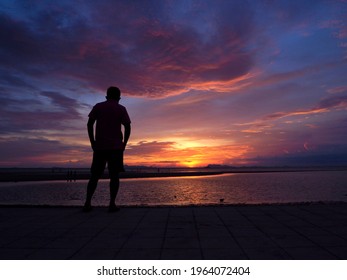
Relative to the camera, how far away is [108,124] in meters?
6.47

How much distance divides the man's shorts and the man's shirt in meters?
0.12

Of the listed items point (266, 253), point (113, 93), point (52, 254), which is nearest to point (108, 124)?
point (113, 93)

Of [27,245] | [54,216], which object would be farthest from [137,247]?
[54,216]

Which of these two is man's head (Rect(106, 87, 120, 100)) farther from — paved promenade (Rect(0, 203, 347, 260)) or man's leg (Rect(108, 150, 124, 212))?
paved promenade (Rect(0, 203, 347, 260))

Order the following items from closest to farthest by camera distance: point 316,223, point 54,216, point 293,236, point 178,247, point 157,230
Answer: point 178,247 < point 293,236 < point 157,230 < point 316,223 < point 54,216

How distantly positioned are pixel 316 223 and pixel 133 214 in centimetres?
358

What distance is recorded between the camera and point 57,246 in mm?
3955

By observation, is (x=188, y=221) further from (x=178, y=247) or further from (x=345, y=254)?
(x=345, y=254)

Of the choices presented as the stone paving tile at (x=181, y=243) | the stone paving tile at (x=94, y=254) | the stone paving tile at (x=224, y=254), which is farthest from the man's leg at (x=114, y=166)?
the stone paving tile at (x=224, y=254)

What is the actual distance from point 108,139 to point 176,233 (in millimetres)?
2762

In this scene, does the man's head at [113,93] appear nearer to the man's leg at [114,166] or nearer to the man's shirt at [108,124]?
the man's shirt at [108,124]

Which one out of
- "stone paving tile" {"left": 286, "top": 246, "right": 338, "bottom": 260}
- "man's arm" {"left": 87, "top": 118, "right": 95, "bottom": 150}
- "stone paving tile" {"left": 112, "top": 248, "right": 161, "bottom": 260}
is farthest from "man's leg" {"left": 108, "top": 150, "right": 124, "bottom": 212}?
"stone paving tile" {"left": 286, "top": 246, "right": 338, "bottom": 260}

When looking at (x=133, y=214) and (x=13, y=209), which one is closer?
(x=133, y=214)

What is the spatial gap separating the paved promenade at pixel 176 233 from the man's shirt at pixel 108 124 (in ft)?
5.00
